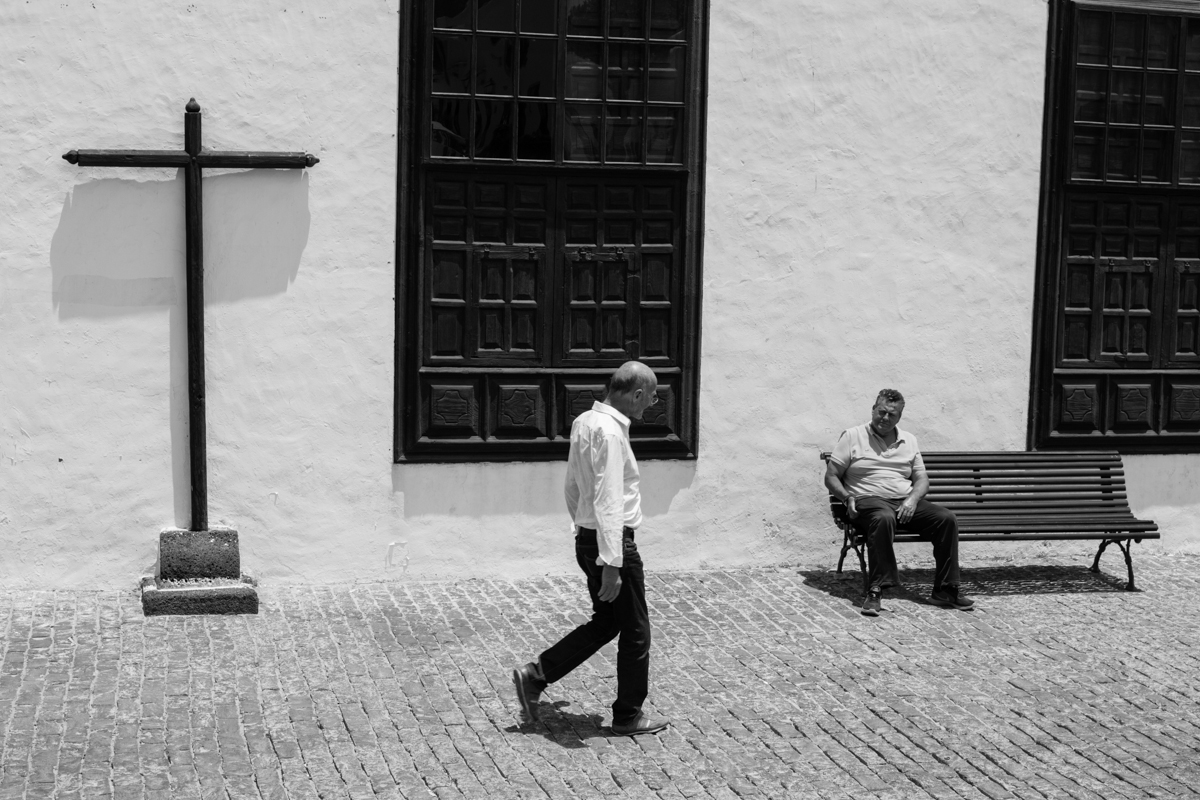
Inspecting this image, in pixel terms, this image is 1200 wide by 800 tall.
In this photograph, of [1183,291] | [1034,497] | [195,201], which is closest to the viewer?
[195,201]

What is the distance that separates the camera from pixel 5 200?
8469 millimetres

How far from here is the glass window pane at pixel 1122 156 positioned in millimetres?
10164

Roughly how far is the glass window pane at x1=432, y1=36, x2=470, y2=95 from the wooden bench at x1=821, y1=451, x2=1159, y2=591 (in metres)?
3.17

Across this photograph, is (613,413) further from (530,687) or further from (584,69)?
(584,69)

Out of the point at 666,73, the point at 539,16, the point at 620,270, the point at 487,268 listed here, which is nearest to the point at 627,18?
the point at 666,73

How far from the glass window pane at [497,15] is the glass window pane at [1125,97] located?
13.1ft

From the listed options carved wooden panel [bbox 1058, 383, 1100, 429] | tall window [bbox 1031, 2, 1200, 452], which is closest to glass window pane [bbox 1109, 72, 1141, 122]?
tall window [bbox 1031, 2, 1200, 452]

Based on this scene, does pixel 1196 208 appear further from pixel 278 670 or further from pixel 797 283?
pixel 278 670

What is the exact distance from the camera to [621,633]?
644cm

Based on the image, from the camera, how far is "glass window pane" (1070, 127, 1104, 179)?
10094 millimetres

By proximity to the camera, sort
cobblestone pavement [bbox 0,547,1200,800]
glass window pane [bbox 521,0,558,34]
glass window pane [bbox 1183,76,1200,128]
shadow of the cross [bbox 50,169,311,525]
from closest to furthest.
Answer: cobblestone pavement [bbox 0,547,1200,800] < shadow of the cross [bbox 50,169,311,525] < glass window pane [bbox 521,0,558,34] < glass window pane [bbox 1183,76,1200,128]

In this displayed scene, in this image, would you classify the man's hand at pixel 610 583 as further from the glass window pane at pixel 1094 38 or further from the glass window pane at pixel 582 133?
the glass window pane at pixel 1094 38

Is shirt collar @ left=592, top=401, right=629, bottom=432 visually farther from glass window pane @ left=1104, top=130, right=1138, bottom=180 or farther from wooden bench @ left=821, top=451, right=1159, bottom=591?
glass window pane @ left=1104, top=130, right=1138, bottom=180

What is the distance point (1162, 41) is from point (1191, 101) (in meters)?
0.45
